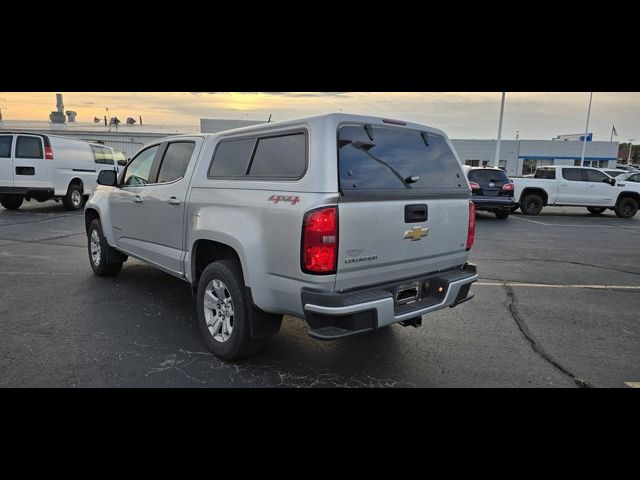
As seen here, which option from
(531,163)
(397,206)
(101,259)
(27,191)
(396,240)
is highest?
(531,163)

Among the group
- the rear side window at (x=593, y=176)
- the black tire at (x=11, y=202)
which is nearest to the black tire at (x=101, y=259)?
the black tire at (x=11, y=202)

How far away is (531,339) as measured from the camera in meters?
4.32

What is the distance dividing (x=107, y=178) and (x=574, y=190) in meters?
15.4

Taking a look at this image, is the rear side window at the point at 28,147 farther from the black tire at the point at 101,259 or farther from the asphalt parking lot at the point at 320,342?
the black tire at the point at 101,259

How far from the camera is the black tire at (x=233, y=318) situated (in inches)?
135

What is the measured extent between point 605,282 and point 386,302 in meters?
5.24

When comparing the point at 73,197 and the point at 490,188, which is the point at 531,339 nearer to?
the point at 490,188

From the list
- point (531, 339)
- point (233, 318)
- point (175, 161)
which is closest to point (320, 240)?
point (233, 318)

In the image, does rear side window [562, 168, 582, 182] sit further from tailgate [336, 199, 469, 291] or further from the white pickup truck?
tailgate [336, 199, 469, 291]

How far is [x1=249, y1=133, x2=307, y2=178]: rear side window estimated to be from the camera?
319cm

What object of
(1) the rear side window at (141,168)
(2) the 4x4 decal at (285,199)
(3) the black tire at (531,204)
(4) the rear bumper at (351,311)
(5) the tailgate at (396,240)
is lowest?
(3) the black tire at (531,204)

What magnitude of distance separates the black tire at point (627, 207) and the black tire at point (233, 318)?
16.7 m

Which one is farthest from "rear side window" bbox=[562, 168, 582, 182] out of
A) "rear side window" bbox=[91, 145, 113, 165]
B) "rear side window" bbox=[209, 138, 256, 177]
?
"rear side window" bbox=[91, 145, 113, 165]
